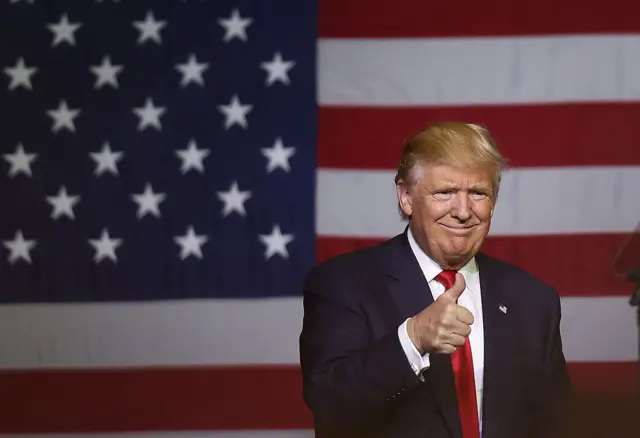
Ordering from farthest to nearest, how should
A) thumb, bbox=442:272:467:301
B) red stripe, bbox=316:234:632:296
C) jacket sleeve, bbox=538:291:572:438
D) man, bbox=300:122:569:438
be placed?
red stripe, bbox=316:234:632:296 → jacket sleeve, bbox=538:291:572:438 → man, bbox=300:122:569:438 → thumb, bbox=442:272:467:301

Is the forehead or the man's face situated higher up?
the forehead

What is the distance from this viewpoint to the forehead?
1634mm

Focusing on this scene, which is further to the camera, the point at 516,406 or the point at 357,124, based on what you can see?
the point at 357,124

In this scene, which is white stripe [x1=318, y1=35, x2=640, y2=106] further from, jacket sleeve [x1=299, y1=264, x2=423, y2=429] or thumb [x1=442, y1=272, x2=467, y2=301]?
thumb [x1=442, y1=272, x2=467, y2=301]

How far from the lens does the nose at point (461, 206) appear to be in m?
1.64

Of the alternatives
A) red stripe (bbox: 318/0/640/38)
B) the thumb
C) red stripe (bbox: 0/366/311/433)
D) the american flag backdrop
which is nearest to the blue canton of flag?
the american flag backdrop

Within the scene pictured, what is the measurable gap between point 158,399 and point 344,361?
1628mm

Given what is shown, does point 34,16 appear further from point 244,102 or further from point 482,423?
point 482,423

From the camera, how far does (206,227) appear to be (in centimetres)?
302

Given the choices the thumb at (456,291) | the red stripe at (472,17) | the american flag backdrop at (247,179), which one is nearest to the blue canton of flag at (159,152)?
the american flag backdrop at (247,179)

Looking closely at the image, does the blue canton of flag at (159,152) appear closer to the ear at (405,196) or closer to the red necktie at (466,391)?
the ear at (405,196)

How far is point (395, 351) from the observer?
1457 millimetres

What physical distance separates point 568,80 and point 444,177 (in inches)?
60.0

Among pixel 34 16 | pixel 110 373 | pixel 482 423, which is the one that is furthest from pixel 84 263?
pixel 482 423
